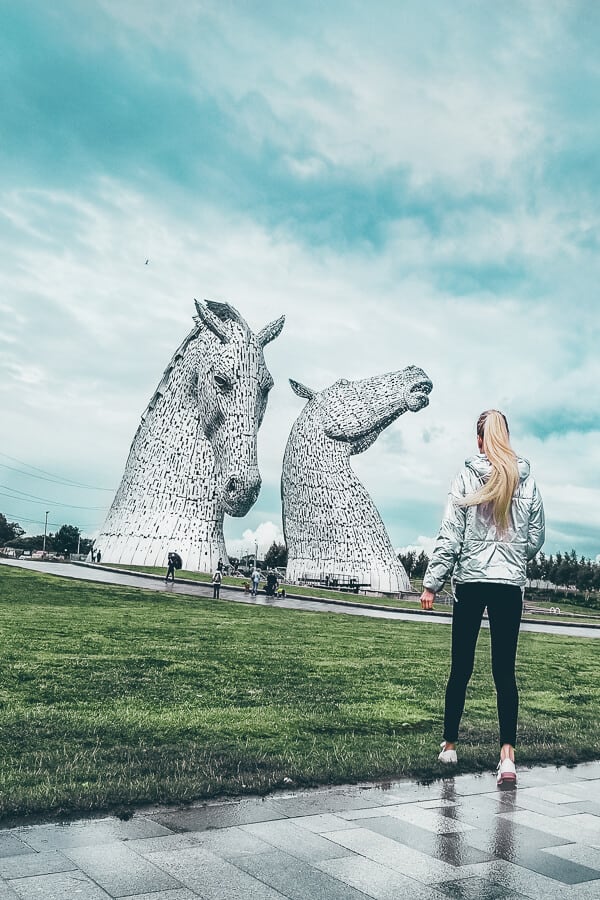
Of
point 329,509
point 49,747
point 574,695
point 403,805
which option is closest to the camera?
point 403,805

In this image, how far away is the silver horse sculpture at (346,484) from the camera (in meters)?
34.3

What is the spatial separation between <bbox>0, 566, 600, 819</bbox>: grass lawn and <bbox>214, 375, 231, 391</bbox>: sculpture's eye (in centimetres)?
1425

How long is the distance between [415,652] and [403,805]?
7.64 m

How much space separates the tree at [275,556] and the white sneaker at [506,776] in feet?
227

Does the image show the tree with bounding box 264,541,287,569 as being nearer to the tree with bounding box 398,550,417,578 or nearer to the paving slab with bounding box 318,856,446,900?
the tree with bounding box 398,550,417,578

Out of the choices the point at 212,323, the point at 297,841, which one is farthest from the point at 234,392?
the point at 297,841

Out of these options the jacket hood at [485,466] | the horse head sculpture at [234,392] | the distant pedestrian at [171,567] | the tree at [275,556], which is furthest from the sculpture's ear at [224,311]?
the tree at [275,556]

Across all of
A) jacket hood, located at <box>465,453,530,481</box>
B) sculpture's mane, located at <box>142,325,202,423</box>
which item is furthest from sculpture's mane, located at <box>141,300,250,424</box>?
jacket hood, located at <box>465,453,530,481</box>

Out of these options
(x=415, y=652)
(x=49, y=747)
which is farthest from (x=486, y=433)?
(x=415, y=652)

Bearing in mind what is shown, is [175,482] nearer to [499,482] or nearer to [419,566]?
[499,482]

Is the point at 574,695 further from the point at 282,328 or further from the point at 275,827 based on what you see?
the point at 282,328

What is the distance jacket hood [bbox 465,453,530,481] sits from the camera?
4.75 m

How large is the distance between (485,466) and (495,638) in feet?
3.24

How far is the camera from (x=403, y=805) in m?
3.90
